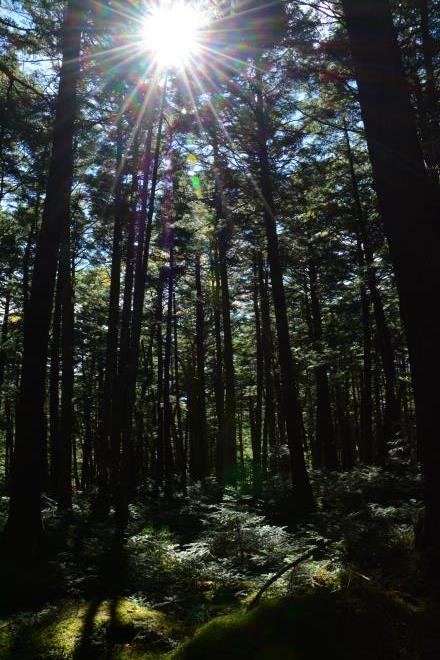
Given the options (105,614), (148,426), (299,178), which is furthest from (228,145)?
(148,426)

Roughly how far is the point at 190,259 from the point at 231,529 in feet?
50.6

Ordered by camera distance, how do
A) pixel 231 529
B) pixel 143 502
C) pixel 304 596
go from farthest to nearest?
1. pixel 143 502
2. pixel 231 529
3. pixel 304 596

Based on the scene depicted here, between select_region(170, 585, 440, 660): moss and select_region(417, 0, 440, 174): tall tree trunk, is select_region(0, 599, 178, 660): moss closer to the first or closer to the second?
select_region(170, 585, 440, 660): moss

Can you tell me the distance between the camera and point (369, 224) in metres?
18.1

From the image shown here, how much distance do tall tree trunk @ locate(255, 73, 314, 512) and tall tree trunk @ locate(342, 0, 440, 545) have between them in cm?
816

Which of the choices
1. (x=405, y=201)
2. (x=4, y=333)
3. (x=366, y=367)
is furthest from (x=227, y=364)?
(x=405, y=201)

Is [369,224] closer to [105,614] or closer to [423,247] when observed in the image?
[423,247]

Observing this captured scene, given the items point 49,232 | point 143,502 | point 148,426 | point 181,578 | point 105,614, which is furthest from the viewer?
point 148,426

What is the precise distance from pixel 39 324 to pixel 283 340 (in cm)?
695

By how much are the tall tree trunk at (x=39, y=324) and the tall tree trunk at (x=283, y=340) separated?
19.2ft

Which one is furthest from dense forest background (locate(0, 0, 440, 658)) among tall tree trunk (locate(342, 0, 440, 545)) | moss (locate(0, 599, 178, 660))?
moss (locate(0, 599, 178, 660))

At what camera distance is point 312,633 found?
8.95 feet

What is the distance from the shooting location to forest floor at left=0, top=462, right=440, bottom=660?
9.11 ft

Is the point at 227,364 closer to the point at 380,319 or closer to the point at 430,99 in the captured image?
the point at 380,319
